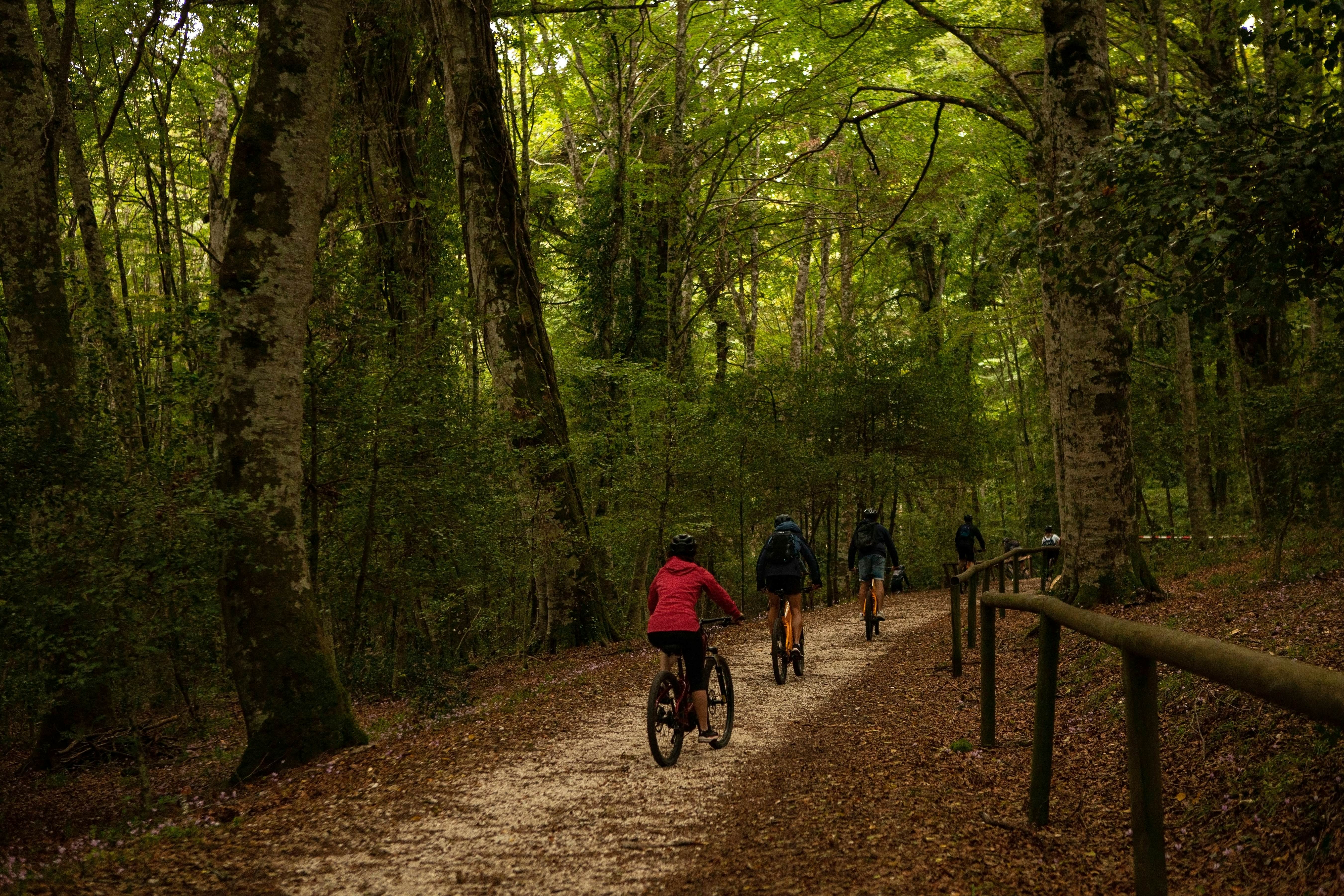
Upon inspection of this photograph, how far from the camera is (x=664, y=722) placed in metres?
7.04

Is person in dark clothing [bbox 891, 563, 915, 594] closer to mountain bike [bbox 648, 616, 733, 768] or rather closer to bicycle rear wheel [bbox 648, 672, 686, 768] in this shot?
mountain bike [bbox 648, 616, 733, 768]

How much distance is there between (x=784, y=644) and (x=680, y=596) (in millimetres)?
3995

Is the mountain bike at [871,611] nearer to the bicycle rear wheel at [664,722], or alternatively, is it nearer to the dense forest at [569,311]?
the dense forest at [569,311]

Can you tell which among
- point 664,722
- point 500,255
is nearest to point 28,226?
point 500,255

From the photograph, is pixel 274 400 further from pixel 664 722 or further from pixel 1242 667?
pixel 1242 667

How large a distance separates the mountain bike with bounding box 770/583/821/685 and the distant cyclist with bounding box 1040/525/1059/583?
3713 mm

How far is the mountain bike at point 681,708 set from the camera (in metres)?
6.88

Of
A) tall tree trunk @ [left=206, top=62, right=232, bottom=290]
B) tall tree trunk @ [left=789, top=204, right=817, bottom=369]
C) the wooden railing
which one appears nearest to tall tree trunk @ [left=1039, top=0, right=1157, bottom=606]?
the wooden railing

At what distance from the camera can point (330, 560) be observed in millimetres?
11500

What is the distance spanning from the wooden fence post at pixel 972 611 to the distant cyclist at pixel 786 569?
174 centimetres

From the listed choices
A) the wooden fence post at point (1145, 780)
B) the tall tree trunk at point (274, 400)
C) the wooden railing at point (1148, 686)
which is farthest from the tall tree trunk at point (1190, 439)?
the wooden fence post at point (1145, 780)

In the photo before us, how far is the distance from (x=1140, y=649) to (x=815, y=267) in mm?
34053

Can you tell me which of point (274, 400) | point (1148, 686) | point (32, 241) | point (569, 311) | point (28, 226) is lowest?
point (1148, 686)

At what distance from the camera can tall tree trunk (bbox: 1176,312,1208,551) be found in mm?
18703
